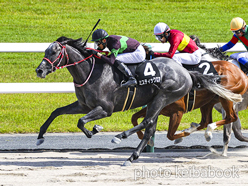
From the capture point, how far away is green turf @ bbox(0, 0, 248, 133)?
8.65 meters

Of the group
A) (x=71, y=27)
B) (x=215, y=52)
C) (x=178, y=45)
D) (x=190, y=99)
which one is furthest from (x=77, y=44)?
(x=71, y=27)

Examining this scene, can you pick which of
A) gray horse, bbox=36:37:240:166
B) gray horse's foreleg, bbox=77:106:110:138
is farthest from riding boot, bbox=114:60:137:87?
gray horse's foreleg, bbox=77:106:110:138

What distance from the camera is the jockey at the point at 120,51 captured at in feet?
18.5

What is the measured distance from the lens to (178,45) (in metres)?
6.16

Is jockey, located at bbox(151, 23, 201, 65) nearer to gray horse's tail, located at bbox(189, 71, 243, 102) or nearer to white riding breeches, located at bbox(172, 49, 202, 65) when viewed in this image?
white riding breeches, located at bbox(172, 49, 202, 65)

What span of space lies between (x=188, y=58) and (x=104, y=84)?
1425 mm

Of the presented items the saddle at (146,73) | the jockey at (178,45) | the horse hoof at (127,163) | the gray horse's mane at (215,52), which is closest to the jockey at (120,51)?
the saddle at (146,73)

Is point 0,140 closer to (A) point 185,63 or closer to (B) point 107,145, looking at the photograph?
(B) point 107,145

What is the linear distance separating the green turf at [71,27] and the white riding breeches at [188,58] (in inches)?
85.1

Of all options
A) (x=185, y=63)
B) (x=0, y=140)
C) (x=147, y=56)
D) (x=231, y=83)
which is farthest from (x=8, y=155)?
(x=231, y=83)

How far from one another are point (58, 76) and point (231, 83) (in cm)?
675

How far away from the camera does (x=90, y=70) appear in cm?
571

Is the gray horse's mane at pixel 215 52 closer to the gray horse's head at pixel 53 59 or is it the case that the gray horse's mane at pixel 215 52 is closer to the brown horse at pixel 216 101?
the brown horse at pixel 216 101

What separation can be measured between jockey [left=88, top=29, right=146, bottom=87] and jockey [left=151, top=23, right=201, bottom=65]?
0.42m
